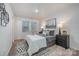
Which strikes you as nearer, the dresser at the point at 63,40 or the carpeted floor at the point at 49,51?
the carpeted floor at the point at 49,51

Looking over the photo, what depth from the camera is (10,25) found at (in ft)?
5.61

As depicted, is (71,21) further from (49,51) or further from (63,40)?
(49,51)

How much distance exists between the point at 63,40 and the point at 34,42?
670 millimetres

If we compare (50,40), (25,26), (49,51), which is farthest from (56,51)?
(25,26)

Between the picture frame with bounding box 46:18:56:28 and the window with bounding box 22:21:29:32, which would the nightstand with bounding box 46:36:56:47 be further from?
the window with bounding box 22:21:29:32

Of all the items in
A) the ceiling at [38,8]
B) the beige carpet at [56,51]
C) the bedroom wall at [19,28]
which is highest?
the ceiling at [38,8]

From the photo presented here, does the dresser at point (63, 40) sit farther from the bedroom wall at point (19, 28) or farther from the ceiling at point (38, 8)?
the bedroom wall at point (19, 28)

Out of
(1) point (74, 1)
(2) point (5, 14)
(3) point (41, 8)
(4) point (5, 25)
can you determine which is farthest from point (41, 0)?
(4) point (5, 25)

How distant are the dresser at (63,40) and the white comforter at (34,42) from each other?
1.13 feet

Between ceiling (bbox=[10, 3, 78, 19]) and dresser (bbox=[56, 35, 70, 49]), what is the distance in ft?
1.74

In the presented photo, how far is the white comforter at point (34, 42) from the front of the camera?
1676mm

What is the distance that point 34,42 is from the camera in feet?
5.55

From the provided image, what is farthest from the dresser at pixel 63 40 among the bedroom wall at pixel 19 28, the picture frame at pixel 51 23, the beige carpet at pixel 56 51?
the bedroom wall at pixel 19 28

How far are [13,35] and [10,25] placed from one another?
0.72 feet
